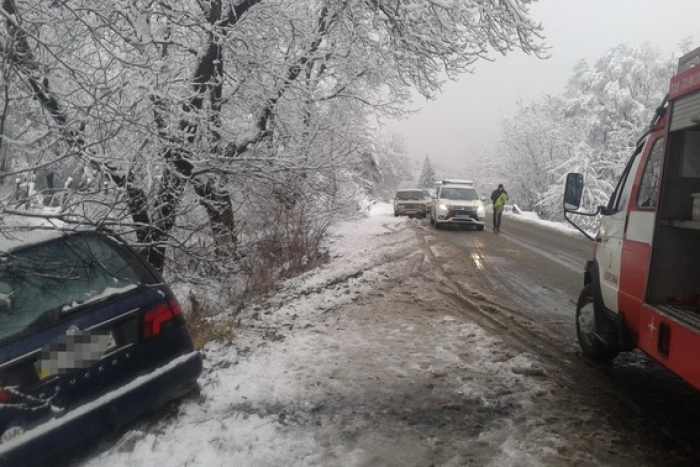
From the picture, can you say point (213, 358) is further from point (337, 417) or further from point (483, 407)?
point (483, 407)

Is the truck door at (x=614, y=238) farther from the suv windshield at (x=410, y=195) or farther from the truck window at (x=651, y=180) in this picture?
the suv windshield at (x=410, y=195)

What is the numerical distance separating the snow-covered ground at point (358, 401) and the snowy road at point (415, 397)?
1cm

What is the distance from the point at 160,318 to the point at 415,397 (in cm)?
216

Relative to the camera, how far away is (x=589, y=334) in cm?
452

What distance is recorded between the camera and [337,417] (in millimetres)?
3400

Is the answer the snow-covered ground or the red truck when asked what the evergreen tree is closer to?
the snow-covered ground

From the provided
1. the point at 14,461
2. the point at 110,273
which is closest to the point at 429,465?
the point at 14,461

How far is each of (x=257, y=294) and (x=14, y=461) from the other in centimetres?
503

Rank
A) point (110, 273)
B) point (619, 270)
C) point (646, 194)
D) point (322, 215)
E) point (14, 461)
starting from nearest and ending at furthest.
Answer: point (14, 461), point (110, 273), point (646, 194), point (619, 270), point (322, 215)

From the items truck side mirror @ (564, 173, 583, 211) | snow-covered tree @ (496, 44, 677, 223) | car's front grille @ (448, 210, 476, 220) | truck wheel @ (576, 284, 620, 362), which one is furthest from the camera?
snow-covered tree @ (496, 44, 677, 223)

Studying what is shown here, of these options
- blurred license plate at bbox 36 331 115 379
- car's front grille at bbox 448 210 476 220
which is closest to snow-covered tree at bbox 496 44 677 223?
car's front grille at bbox 448 210 476 220

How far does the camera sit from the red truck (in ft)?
9.46

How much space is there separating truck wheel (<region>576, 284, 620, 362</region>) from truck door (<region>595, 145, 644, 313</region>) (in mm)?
345

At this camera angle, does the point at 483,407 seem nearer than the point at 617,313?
Yes
